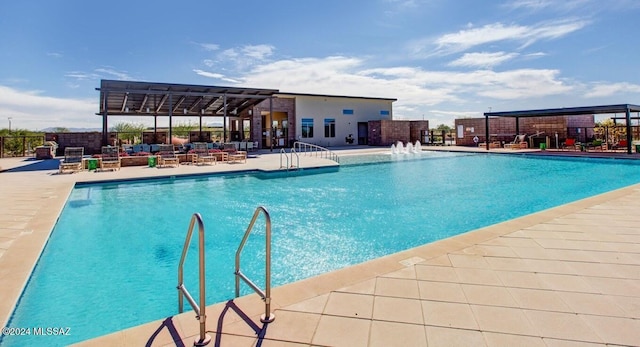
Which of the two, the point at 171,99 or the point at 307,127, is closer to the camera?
the point at 171,99

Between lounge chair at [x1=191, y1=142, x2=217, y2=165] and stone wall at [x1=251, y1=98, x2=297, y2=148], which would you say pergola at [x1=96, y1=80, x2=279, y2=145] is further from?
lounge chair at [x1=191, y1=142, x2=217, y2=165]

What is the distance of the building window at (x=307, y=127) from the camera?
25.2m

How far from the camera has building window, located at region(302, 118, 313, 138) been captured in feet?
82.6

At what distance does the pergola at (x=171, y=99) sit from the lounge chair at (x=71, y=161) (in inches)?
149

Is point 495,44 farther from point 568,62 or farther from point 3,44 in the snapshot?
point 3,44

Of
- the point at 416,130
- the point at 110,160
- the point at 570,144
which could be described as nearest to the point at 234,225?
the point at 110,160

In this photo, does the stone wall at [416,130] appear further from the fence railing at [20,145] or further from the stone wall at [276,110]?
the fence railing at [20,145]

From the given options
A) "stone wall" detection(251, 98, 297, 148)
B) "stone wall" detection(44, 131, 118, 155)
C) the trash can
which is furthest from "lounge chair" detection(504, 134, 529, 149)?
"stone wall" detection(44, 131, 118, 155)

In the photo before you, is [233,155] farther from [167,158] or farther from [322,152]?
[322,152]

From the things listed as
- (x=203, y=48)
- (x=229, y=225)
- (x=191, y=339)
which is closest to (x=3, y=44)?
(x=203, y=48)

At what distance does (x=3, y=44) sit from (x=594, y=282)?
16.9 m

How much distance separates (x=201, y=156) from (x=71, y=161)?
4.43 m

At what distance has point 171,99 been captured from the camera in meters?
15.8

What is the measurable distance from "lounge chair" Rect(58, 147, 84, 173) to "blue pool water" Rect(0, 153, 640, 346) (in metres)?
2.93
